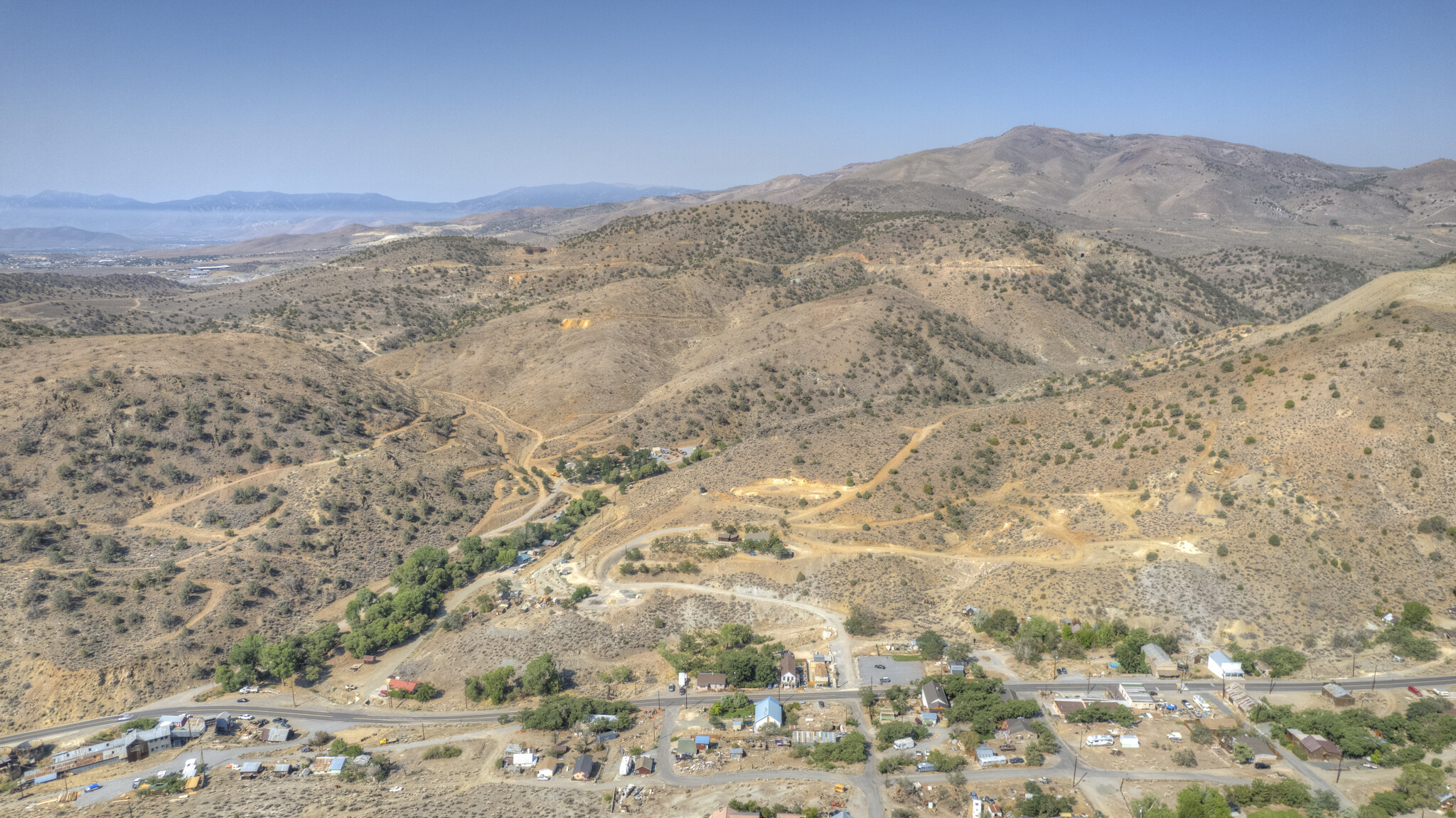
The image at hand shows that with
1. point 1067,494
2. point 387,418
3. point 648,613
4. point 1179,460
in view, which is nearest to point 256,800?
point 648,613

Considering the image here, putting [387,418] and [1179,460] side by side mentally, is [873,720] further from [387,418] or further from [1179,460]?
[387,418]

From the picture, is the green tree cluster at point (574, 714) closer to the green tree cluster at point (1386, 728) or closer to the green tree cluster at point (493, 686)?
the green tree cluster at point (493, 686)

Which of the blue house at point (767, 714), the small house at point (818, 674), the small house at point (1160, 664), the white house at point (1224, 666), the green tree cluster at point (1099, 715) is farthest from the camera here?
the small house at point (818, 674)

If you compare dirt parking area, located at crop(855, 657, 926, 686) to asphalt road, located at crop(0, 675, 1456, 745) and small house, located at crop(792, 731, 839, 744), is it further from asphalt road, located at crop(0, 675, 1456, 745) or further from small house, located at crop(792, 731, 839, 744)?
small house, located at crop(792, 731, 839, 744)

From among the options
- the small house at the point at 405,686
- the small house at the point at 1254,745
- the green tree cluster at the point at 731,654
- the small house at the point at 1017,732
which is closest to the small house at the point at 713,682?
the green tree cluster at the point at 731,654

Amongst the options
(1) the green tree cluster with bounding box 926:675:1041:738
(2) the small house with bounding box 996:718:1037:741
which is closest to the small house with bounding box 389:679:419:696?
(1) the green tree cluster with bounding box 926:675:1041:738

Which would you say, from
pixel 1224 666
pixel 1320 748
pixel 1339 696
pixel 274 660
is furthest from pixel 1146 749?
pixel 274 660

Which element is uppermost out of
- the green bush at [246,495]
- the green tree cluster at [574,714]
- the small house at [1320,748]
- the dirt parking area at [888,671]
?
the green bush at [246,495]
